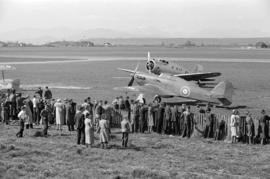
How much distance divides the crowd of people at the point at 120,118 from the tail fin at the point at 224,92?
19.0 feet

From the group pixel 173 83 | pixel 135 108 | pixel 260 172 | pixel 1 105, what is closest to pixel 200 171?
pixel 260 172

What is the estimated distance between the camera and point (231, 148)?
16.7m

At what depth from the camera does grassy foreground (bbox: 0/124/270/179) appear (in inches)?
508

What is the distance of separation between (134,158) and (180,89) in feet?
42.5

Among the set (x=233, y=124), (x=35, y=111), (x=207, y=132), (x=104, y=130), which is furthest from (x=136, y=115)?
(x=35, y=111)

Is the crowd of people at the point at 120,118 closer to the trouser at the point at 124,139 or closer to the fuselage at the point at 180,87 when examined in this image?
the trouser at the point at 124,139

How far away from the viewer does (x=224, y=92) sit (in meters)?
25.7

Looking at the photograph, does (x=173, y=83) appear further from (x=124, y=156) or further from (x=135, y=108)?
(x=124, y=156)

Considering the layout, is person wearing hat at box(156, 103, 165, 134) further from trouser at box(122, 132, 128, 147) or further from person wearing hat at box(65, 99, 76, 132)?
person wearing hat at box(65, 99, 76, 132)

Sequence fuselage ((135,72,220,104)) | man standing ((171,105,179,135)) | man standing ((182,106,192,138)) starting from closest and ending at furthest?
man standing ((182,106,192,138)), man standing ((171,105,179,135)), fuselage ((135,72,220,104))

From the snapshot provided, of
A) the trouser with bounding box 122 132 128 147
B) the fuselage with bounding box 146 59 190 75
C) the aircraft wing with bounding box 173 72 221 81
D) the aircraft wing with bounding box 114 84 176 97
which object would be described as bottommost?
the trouser with bounding box 122 132 128 147

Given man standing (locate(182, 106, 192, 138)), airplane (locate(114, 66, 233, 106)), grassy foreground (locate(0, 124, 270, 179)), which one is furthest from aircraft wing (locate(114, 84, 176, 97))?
grassy foreground (locate(0, 124, 270, 179))

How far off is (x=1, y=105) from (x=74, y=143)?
658cm

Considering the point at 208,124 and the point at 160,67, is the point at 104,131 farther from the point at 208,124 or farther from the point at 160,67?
the point at 160,67
